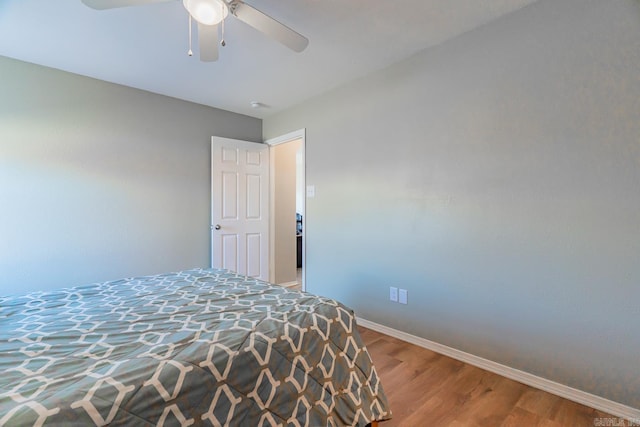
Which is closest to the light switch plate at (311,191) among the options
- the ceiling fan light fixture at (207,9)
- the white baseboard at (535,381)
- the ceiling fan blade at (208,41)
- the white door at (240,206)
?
the white door at (240,206)

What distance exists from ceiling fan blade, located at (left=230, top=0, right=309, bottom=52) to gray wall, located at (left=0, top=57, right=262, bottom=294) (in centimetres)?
217

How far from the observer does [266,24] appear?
1.61 meters

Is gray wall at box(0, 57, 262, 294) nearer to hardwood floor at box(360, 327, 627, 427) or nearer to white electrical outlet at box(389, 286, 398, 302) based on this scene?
white electrical outlet at box(389, 286, 398, 302)

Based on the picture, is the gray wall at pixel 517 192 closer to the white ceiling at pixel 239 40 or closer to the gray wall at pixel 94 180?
the white ceiling at pixel 239 40

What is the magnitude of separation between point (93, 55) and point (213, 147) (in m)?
1.37

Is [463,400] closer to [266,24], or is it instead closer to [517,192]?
[517,192]

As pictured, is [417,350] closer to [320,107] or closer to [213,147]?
[320,107]

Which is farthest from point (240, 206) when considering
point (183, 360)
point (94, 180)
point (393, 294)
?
point (183, 360)

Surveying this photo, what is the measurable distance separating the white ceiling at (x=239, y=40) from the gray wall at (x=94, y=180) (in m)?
0.25

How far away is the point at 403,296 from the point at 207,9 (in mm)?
2420

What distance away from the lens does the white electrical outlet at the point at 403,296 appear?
2.57m

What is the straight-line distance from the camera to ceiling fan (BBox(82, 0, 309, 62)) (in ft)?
4.69

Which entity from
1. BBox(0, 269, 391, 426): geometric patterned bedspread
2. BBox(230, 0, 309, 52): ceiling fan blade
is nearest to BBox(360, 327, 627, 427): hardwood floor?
BBox(0, 269, 391, 426): geometric patterned bedspread

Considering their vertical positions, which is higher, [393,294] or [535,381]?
[393,294]
